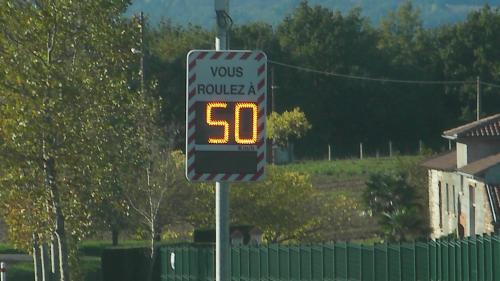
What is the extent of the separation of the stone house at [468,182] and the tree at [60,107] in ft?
61.3

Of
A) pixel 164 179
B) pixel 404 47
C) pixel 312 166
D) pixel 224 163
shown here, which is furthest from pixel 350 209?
pixel 404 47

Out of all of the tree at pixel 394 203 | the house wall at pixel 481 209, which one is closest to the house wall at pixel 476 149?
the house wall at pixel 481 209

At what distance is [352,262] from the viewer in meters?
22.9

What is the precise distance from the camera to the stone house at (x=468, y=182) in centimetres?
4091

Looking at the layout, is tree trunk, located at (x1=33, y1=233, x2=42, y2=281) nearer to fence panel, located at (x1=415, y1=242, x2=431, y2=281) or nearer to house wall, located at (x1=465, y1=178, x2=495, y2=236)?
Answer: fence panel, located at (x1=415, y1=242, x2=431, y2=281)

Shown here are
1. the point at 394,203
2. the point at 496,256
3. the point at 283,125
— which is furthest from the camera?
the point at 283,125

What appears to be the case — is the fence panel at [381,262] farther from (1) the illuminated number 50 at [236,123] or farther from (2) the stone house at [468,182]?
(2) the stone house at [468,182]

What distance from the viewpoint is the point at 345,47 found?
8838 centimetres

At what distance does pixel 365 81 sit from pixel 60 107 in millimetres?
63810

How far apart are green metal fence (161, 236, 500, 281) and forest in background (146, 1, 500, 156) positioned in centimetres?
5053

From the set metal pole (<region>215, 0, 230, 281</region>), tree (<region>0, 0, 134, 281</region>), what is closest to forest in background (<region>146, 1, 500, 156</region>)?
tree (<region>0, 0, 134, 281</region>)

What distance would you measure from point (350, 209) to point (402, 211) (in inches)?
76.5

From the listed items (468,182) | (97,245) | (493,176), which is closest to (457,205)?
(468,182)

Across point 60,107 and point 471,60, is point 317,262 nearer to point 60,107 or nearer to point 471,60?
point 60,107
